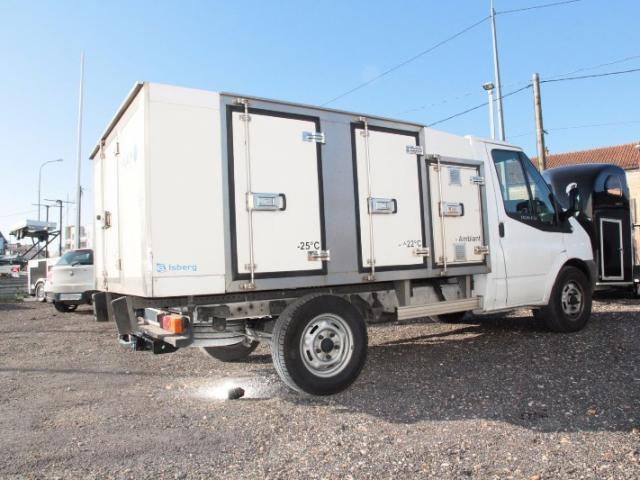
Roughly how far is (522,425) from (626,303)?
8.06 metres

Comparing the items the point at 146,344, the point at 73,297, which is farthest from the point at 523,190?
the point at 73,297

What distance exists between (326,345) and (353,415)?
72 cm

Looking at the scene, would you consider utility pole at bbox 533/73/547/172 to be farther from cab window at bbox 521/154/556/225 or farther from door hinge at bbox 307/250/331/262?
door hinge at bbox 307/250/331/262

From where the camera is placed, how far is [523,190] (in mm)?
7016

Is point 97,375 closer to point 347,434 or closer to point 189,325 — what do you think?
point 189,325

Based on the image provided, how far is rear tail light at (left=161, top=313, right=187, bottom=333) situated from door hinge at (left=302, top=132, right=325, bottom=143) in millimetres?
2009

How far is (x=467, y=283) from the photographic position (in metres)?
6.41

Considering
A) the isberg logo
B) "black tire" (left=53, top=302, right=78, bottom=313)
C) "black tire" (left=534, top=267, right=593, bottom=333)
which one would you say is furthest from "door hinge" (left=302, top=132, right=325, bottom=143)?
"black tire" (left=53, top=302, right=78, bottom=313)

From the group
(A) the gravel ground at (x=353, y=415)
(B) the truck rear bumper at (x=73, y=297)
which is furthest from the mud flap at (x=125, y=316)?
(B) the truck rear bumper at (x=73, y=297)

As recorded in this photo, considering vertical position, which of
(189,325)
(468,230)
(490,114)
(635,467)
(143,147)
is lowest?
(635,467)

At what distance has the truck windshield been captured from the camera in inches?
491

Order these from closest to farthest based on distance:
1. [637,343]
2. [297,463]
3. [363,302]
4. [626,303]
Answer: [297,463], [363,302], [637,343], [626,303]

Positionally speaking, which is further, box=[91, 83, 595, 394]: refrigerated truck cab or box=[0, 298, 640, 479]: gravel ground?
box=[91, 83, 595, 394]: refrigerated truck cab

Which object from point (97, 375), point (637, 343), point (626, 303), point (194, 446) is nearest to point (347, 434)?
point (194, 446)
